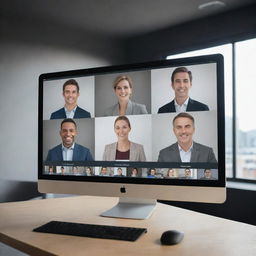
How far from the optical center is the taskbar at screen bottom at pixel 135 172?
107 centimetres

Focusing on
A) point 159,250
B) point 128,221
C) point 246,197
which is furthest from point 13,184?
point 159,250

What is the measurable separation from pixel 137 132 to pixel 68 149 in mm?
274

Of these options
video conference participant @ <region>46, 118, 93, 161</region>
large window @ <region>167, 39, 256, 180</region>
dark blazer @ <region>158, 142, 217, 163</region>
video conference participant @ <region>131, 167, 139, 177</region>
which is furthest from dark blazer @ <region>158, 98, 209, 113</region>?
large window @ <region>167, 39, 256, 180</region>

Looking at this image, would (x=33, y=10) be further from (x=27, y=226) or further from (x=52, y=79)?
(x=27, y=226)

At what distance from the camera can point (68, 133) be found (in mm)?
1260

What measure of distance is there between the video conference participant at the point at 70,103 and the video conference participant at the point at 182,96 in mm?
319

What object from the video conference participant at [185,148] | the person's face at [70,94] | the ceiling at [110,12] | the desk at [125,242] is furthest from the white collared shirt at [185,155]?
the ceiling at [110,12]

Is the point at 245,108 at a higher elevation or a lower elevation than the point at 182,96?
higher

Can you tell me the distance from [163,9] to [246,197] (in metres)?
1.80

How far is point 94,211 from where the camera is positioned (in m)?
1.29

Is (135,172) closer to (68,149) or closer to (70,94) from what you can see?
(68,149)

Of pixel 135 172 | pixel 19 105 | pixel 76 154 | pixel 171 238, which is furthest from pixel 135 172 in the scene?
pixel 19 105

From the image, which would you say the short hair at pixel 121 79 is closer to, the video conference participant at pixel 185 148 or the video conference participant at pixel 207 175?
the video conference participant at pixel 185 148

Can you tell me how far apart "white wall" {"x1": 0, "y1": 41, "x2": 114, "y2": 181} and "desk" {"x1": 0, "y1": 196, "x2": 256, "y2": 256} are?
173 cm
